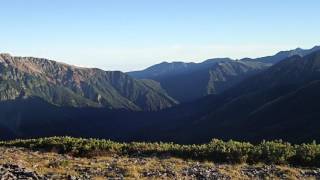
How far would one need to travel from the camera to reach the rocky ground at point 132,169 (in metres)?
26.4

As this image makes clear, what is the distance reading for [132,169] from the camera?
92.6 ft

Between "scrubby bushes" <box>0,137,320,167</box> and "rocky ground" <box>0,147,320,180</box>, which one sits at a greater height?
"scrubby bushes" <box>0,137,320,167</box>

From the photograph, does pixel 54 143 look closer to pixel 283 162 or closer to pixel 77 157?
pixel 77 157

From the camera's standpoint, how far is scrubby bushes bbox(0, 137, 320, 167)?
33.9 m

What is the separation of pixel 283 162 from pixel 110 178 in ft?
39.8

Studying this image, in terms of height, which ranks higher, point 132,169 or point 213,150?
point 213,150

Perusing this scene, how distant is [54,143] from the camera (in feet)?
132

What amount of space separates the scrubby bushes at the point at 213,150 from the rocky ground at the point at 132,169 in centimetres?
193

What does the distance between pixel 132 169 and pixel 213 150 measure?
8545 mm

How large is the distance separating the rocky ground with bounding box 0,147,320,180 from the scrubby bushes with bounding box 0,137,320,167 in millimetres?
1927

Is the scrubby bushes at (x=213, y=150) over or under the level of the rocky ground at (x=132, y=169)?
over

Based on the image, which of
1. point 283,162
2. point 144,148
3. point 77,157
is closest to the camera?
point 283,162

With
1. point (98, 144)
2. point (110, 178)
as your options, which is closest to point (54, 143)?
point (98, 144)

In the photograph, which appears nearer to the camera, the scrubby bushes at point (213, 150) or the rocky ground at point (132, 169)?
the rocky ground at point (132, 169)
